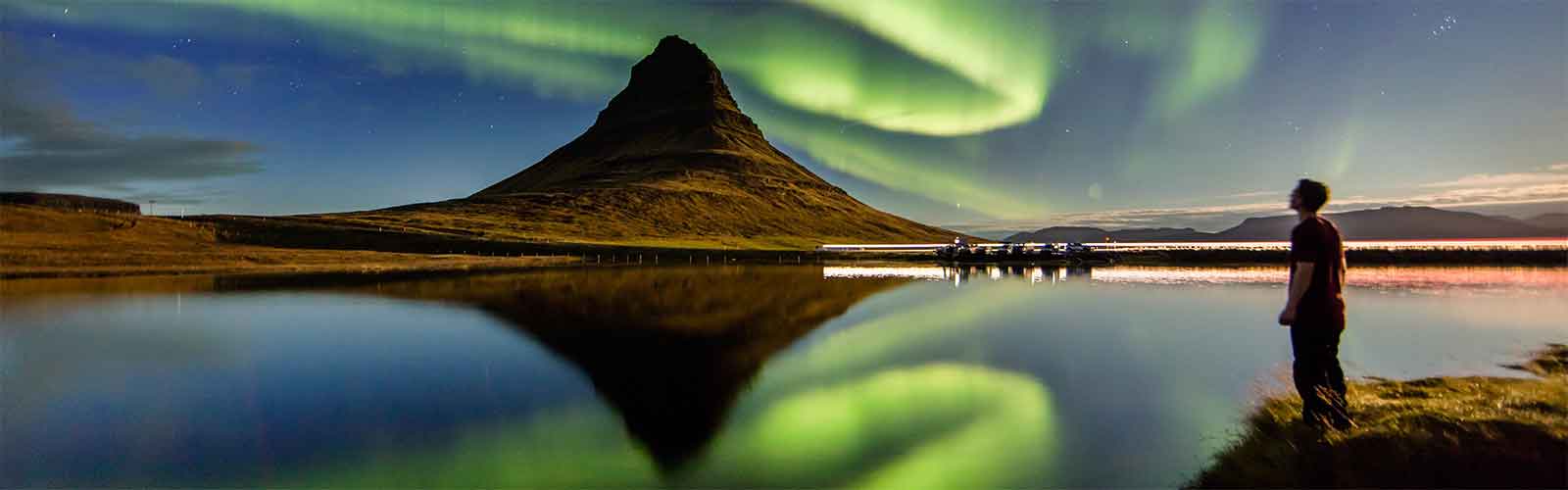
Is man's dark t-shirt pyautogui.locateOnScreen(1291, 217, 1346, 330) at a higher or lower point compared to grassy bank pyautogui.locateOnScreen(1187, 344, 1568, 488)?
higher

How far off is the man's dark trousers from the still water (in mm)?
1209

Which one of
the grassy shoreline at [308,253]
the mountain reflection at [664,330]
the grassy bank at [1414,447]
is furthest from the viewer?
the grassy shoreline at [308,253]

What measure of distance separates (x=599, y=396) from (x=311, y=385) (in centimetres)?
562

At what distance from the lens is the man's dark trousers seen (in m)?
7.24

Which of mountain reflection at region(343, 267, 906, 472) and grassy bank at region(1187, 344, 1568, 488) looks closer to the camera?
grassy bank at region(1187, 344, 1568, 488)

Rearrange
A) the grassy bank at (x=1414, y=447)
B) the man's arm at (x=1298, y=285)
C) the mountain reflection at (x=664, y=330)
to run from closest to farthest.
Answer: the grassy bank at (x=1414, y=447) → the man's arm at (x=1298, y=285) → the mountain reflection at (x=664, y=330)

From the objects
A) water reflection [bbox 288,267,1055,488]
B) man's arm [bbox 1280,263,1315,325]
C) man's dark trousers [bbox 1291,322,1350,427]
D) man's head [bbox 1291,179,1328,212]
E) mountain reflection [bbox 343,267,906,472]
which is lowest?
water reflection [bbox 288,267,1055,488]

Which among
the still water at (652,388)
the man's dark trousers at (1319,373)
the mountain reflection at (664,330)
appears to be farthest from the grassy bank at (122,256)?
the man's dark trousers at (1319,373)

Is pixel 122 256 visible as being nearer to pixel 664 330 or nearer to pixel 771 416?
pixel 664 330

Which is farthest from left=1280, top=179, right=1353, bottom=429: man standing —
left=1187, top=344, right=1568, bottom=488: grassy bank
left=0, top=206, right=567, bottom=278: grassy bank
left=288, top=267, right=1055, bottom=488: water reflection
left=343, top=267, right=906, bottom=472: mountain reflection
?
left=0, top=206, right=567, bottom=278: grassy bank

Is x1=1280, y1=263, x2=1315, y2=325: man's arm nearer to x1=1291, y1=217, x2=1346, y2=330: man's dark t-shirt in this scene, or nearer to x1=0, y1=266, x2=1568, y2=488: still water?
x1=1291, y1=217, x2=1346, y2=330: man's dark t-shirt

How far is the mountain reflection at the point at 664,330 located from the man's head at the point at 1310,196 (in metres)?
7.69

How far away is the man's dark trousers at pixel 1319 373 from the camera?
7245 mm

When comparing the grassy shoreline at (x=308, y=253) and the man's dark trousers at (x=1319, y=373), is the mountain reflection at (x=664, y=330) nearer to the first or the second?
the man's dark trousers at (x=1319, y=373)
